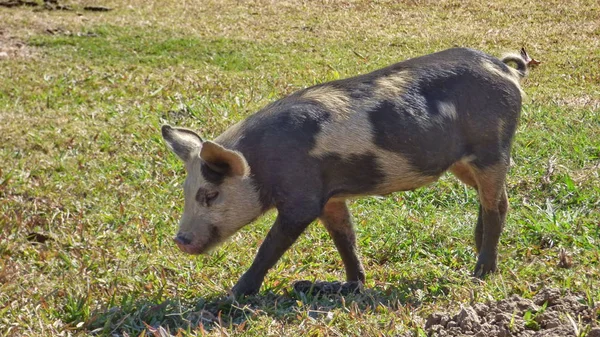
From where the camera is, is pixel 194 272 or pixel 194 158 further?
pixel 194 272

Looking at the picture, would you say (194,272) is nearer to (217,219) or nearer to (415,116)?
(217,219)

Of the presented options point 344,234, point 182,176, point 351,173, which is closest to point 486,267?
point 344,234

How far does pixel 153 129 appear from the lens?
8055 mm

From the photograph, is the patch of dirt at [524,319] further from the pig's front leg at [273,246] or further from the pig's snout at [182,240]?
the pig's snout at [182,240]

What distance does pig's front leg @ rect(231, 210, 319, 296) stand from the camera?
4.90 meters

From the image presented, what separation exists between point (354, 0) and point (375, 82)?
351 inches

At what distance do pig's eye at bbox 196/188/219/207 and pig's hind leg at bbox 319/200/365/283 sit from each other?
0.68 m

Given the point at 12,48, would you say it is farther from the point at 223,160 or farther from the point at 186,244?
the point at 223,160

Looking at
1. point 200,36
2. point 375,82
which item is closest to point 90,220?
point 375,82

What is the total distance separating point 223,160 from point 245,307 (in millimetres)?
798

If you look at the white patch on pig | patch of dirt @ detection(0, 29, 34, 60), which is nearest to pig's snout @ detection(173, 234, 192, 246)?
the white patch on pig

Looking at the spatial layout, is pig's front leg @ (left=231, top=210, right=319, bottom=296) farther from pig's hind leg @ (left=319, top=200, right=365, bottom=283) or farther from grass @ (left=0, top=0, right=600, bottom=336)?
pig's hind leg @ (left=319, top=200, right=365, bottom=283)

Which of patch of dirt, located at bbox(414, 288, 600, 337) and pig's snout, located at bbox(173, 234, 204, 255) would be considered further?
pig's snout, located at bbox(173, 234, 204, 255)

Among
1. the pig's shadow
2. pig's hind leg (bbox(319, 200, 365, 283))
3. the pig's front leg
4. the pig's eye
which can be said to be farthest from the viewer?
pig's hind leg (bbox(319, 200, 365, 283))
